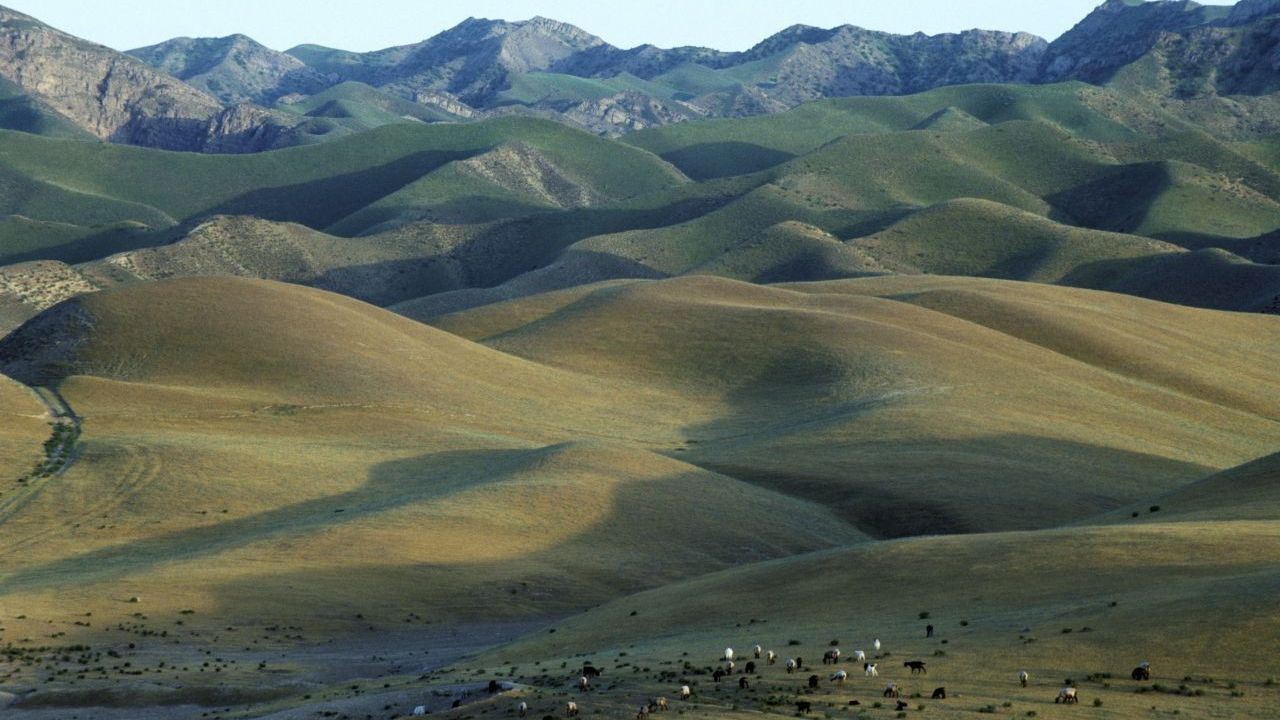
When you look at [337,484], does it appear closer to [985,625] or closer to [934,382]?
[985,625]

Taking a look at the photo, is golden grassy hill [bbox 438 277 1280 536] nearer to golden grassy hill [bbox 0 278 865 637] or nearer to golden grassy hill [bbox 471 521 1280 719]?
golden grassy hill [bbox 0 278 865 637]

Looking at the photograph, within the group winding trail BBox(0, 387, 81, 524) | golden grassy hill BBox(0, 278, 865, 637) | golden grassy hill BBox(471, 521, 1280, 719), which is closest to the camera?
golden grassy hill BBox(471, 521, 1280, 719)

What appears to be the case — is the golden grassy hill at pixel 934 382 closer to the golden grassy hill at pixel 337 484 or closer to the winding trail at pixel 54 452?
the golden grassy hill at pixel 337 484

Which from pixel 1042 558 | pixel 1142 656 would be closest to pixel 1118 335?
pixel 1042 558

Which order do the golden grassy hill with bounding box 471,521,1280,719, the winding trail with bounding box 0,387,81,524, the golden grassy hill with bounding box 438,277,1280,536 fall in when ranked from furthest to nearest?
the golden grassy hill with bounding box 438,277,1280,536 → the winding trail with bounding box 0,387,81,524 → the golden grassy hill with bounding box 471,521,1280,719

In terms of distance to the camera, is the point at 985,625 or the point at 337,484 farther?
the point at 337,484

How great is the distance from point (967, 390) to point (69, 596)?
79.3 m

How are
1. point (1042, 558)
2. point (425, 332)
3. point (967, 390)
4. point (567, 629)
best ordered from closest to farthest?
point (1042, 558) → point (567, 629) → point (967, 390) → point (425, 332)

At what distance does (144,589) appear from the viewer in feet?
228

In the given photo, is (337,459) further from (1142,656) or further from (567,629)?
(1142,656)

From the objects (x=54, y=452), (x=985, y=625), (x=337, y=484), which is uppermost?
(x=985, y=625)

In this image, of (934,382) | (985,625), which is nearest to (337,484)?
(985,625)

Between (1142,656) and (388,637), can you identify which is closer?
(1142,656)

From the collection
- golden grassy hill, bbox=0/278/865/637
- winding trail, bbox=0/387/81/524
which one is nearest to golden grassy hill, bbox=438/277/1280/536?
golden grassy hill, bbox=0/278/865/637
